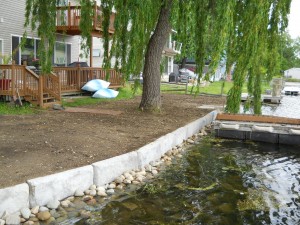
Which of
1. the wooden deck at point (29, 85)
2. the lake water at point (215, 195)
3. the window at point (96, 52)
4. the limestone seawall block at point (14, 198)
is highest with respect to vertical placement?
the window at point (96, 52)

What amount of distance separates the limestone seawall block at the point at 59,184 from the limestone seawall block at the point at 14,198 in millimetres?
79

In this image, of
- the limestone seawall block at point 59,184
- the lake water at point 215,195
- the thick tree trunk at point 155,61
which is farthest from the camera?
the thick tree trunk at point 155,61

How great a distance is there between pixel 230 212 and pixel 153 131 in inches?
161

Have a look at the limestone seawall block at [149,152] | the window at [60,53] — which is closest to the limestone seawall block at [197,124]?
the limestone seawall block at [149,152]

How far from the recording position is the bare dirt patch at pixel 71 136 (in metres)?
5.33

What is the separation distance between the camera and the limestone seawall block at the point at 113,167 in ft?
17.4

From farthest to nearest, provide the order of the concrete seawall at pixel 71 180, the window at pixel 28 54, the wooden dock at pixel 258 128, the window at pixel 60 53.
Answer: the window at pixel 60 53
the window at pixel 28 54
the wooden dock at pixel 258 128
the concrete seawall at pixel 71 180

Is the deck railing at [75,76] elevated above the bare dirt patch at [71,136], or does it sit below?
above

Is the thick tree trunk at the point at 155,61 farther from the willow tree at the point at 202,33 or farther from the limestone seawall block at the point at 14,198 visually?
the limestone seawall block at the point at 14,198

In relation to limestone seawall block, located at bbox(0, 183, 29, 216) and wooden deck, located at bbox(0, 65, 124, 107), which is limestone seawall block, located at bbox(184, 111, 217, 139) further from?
limestone seawall block, located at bbox(0, 183, 29, 216)

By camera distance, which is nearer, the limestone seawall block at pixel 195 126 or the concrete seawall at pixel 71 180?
the concrete seawall at pixel 71 180

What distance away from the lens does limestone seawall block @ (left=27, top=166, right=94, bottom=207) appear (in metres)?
4.38

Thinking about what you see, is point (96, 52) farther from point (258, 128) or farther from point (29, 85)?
→ point (258, 128)

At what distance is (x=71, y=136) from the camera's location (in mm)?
7453
